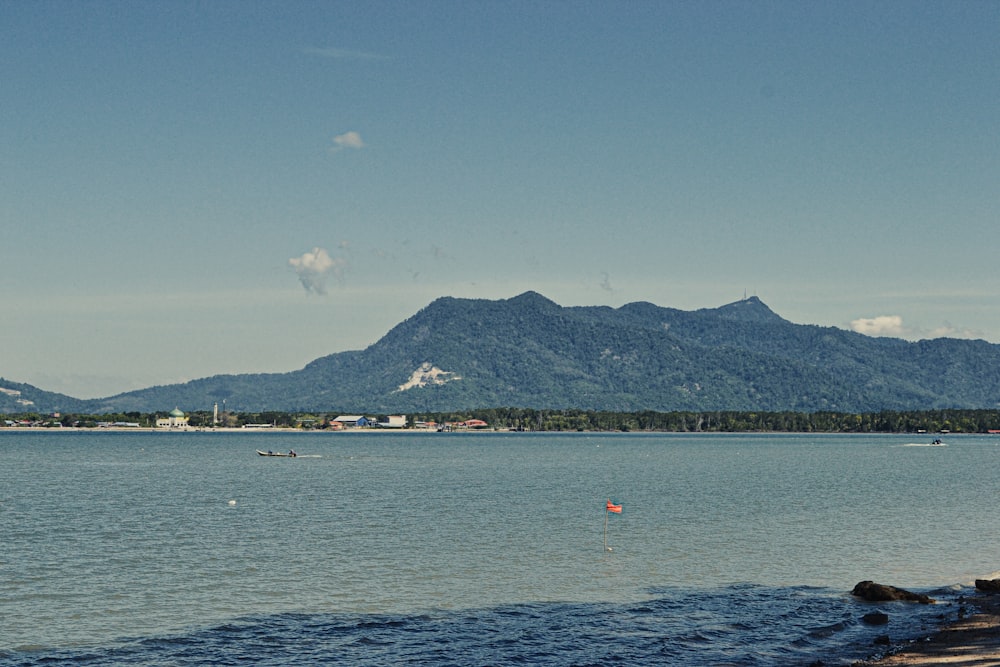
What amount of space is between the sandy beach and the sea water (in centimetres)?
175

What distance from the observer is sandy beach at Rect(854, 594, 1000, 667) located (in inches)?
1583

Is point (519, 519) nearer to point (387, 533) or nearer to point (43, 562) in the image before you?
point (387, 533)

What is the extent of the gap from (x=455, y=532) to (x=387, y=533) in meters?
5.77

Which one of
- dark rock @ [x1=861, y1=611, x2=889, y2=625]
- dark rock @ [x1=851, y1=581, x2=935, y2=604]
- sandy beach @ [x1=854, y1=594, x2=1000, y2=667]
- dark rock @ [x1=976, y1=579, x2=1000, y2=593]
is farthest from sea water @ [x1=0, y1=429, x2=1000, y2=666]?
sandy beach @ [x1=854, y1=594, x2=1000, y2=667]

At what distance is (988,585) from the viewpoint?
58.5m

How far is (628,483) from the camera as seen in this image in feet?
502

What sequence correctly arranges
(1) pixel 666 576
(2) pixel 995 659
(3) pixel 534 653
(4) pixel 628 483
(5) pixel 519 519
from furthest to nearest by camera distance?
(4) pixel 628 483 < (5) pixel 519 519 < (1) pixel 666 576 < (3) pixel 534 653 < (2) pixel 995 659

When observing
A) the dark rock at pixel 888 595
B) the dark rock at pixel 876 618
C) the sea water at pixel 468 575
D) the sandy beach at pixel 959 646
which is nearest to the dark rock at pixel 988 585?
the sea water at pixel 468 575

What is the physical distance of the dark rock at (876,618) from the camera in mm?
50625

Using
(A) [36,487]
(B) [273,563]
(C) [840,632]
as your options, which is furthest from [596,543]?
(A) [36,487]

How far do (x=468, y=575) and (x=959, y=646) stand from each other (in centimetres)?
2975

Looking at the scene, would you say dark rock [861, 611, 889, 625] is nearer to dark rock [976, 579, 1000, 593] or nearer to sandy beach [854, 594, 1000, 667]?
sandy beach [854, 594, 1000, 667]

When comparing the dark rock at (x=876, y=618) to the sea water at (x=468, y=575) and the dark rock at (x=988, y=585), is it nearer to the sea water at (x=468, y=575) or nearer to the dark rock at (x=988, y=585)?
the sea water at (x=468, y=575)

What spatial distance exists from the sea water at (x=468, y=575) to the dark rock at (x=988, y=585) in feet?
5.41
